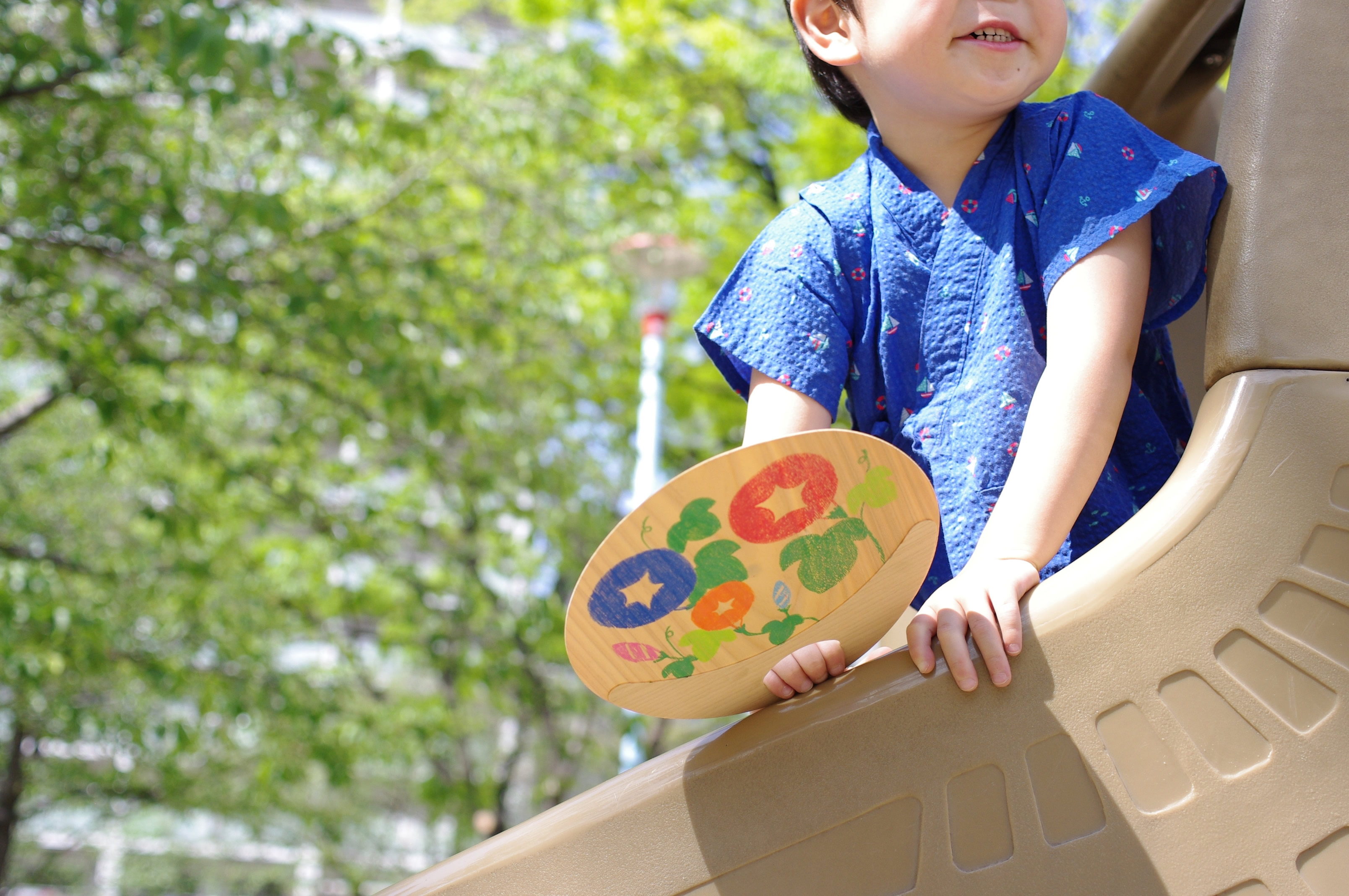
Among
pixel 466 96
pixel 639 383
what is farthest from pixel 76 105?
pixel 639 383

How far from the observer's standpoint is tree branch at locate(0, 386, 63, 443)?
461cm

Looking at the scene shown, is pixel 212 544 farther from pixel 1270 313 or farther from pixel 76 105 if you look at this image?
pixel 1270 313

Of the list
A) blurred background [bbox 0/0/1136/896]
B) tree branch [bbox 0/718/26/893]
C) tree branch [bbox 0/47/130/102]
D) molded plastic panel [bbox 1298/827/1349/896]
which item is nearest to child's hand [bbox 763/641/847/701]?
molded plastic panel [bbox 1298/827/1349/896]

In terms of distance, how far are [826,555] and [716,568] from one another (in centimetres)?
9

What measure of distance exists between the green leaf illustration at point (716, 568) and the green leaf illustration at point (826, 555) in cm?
4

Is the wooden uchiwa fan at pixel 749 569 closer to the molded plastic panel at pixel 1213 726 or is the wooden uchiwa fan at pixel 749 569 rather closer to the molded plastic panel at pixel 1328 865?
the molded plastic panel at pixel 1213 726

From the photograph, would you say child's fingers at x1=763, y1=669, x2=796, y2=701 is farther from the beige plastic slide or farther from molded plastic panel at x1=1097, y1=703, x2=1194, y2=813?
molded plastic panel at x1=1097, y1=703, x2=1194, y2=813

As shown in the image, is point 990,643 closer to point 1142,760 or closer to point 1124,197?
point 1142,760

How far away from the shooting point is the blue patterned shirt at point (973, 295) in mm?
1064

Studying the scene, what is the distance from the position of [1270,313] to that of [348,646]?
250 inches

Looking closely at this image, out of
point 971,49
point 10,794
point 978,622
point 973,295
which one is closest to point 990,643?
point 978,622

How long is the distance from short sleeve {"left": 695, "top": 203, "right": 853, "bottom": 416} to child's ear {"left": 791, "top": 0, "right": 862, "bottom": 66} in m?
0.16

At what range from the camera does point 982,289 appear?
113 cm

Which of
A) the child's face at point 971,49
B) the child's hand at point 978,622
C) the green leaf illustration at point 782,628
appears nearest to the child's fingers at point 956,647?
the child's hand at point 978,622
